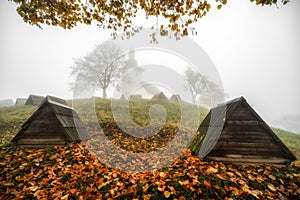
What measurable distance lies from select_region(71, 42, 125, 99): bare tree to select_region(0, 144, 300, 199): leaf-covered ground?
25.8 meters

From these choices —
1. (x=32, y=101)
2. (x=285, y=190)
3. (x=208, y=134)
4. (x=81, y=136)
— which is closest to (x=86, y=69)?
(x=32, y=101)

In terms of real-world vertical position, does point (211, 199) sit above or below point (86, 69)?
below

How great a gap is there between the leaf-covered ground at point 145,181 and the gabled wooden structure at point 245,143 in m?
0.24

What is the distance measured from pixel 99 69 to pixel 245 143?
1203 inches

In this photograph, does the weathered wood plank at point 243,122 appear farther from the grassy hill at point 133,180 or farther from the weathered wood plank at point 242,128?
the grassy hill at point 133,180

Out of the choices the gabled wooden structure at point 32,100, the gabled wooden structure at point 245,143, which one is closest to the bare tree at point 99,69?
the gabled wooden structure at point 32,100

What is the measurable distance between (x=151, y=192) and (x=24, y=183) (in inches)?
140

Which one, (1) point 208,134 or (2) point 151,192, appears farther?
(1) point 208,134

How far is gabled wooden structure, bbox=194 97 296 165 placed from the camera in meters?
4.17

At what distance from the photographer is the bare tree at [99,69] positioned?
2953cm

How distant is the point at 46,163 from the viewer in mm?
4555

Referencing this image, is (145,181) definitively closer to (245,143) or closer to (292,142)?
(245,143)

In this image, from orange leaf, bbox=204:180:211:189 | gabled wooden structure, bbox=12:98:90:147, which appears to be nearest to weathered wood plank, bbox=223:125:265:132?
orange leaf, bbox=204:180:211:189

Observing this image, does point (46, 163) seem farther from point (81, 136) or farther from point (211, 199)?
point (211, 199)
